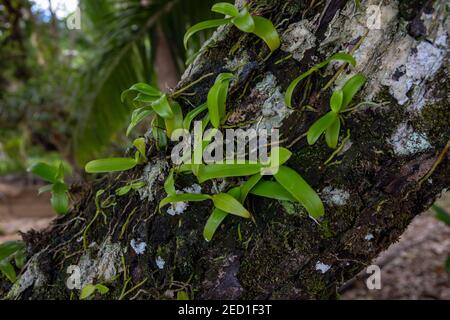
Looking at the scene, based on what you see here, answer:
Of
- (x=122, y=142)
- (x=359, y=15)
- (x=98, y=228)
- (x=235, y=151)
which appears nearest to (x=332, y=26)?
(x=359, y=15)

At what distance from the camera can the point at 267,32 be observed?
27.9 inches

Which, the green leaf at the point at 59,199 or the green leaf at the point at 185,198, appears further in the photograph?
the green leaf at the point at 59,199

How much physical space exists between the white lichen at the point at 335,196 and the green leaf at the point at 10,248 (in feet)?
2.16

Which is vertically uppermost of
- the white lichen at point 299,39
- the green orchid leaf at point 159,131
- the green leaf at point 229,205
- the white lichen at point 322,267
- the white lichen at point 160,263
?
the white lichen at point 299,39

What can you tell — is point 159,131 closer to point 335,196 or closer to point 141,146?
point 141,146

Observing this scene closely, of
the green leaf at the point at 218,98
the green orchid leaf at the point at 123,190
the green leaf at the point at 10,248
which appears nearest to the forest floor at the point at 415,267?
the green leaf at the point at 10,248

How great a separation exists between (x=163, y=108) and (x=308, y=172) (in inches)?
10.6

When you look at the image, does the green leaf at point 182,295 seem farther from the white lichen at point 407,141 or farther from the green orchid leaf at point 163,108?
the white lichen at point 407,141

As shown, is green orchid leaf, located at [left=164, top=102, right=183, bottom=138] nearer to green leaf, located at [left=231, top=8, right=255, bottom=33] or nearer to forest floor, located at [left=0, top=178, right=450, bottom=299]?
green leaf, located at [left=231, top=8, right=255, bottom=33]

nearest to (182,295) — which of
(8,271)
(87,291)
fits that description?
(87,291)

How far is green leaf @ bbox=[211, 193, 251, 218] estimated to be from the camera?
2.21 feet

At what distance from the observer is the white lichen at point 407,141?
66 cm

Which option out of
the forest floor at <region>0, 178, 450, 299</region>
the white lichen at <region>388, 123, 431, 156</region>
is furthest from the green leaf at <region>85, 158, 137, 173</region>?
the forest floor at <region>0, 178, 450, 299</region>
